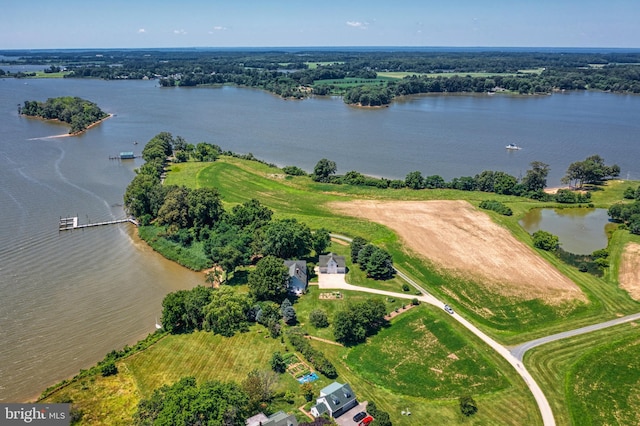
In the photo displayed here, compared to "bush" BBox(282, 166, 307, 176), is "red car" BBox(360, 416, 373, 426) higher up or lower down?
lower down

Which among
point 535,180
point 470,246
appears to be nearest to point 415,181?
point 535,180

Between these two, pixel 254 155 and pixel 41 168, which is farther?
pixel 254 155

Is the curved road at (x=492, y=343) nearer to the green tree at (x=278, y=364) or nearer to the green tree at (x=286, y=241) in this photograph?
the green tree at (x=286, y=241)

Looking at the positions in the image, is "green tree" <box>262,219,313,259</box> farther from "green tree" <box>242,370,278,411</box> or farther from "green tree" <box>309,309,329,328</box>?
"green tree" <box>242,370,278,411</box>

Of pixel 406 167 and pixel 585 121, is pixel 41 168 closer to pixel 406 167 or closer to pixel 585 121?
pixel 406 167

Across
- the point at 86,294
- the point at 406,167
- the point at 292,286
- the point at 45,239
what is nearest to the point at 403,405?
the point at 292,286

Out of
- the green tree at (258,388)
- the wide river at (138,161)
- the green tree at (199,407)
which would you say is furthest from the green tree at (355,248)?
the green tree at (199,407)

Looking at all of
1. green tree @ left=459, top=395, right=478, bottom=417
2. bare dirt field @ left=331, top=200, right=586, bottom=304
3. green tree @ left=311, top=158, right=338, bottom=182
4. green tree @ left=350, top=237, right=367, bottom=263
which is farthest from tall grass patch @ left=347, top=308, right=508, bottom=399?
green tree @ left=311, top=158, right=338, bottom=182

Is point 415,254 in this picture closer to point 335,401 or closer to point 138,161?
point 335,401
